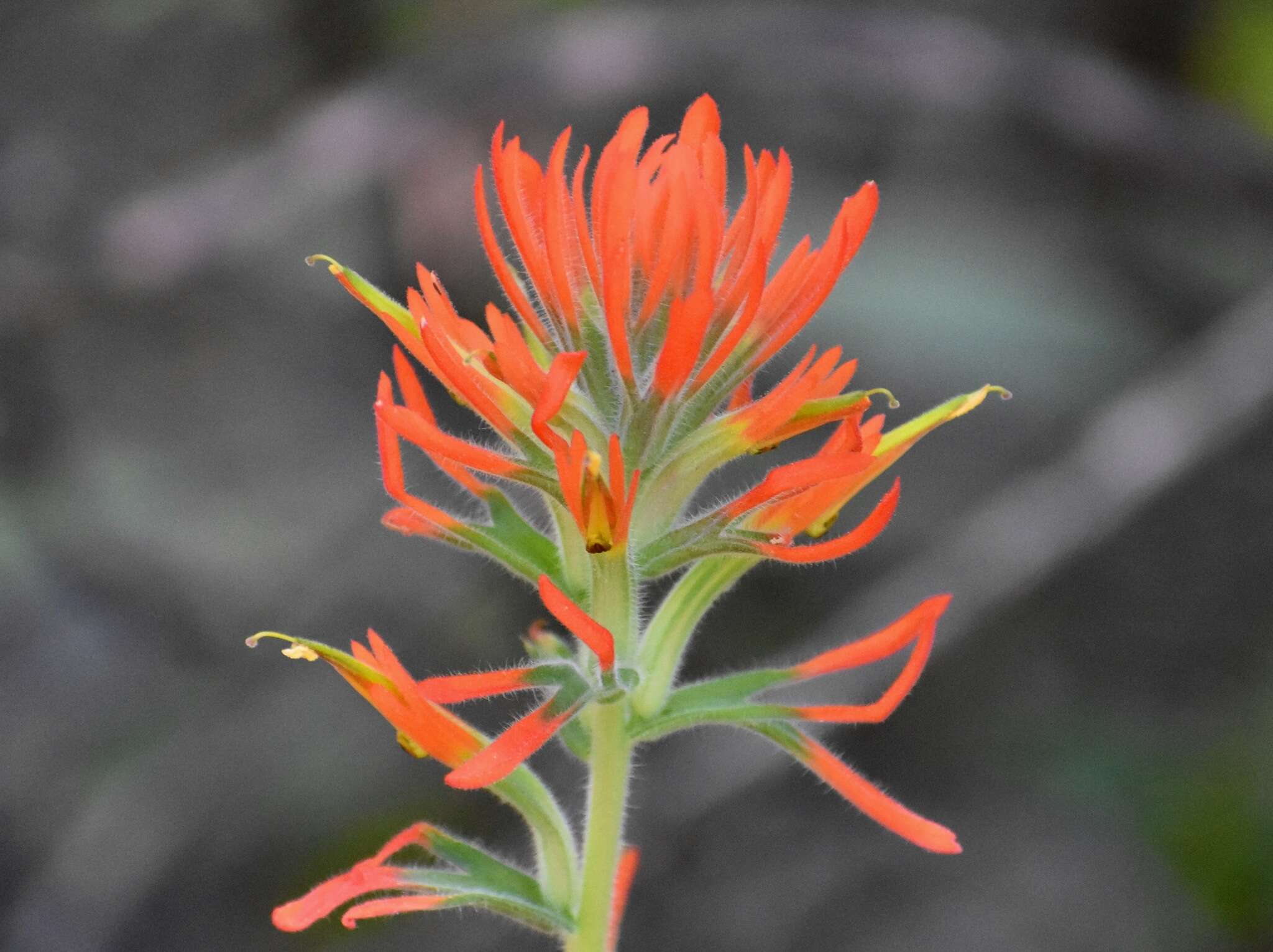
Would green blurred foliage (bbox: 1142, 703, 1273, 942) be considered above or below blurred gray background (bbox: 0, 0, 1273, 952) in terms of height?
below

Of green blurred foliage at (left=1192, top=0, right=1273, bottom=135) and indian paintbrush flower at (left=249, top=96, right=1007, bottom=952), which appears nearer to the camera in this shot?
indian paintbrush flower at (left=249, top=96, right=1007, bottom=952)

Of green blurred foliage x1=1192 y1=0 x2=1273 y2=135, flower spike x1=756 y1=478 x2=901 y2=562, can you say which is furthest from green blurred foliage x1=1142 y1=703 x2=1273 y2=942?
flower spike x1=756 y1=478 x2=901 y2=562

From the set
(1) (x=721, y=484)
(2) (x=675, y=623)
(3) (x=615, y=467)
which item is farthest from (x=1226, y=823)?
(3) (x=615, y=467)

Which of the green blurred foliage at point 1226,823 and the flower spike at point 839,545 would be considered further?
the green blurred foliage at point 1226,823

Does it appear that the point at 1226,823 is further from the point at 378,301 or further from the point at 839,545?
the point at 378,301

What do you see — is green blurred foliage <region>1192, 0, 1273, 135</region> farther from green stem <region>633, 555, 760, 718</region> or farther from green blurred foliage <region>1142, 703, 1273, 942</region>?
green stem <region>633, 555, 760, 718</region>

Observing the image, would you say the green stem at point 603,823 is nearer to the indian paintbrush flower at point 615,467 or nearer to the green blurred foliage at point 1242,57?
the indian paintbrush flower at point 615,467

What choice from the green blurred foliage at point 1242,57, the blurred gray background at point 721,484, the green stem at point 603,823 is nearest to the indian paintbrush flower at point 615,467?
the green stem at point 603,823
